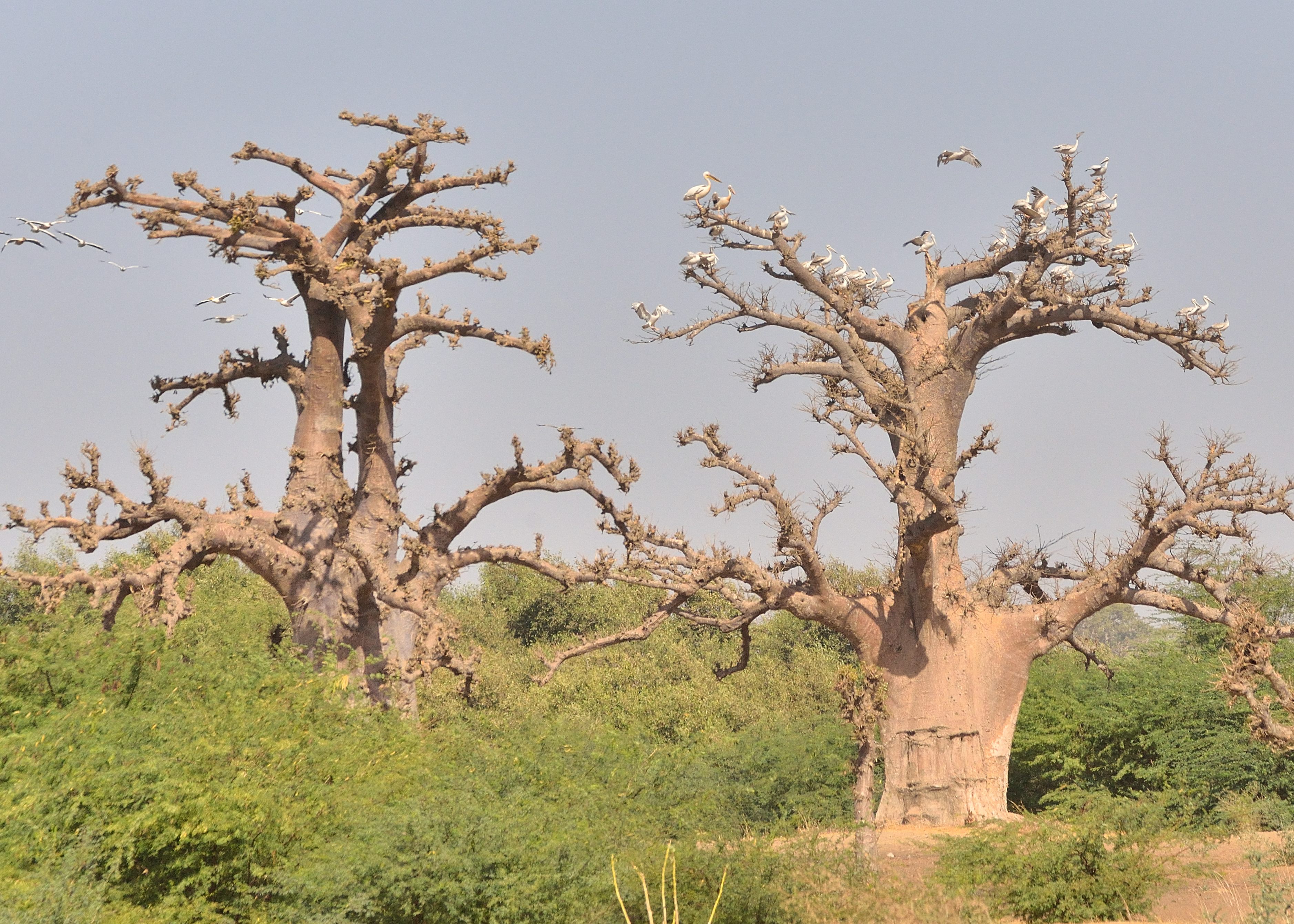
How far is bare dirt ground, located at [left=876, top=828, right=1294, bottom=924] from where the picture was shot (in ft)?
29.6

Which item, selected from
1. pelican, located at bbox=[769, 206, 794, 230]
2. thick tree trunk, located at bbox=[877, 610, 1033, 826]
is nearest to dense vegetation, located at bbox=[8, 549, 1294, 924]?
thick tree trunk, located at bbox=[877, 610, 1033, 826]

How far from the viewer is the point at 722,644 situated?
33.7 metres

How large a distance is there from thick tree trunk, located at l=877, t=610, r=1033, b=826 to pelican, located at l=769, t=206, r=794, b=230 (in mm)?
4929

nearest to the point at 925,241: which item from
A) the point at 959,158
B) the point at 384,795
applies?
the point at 959,158

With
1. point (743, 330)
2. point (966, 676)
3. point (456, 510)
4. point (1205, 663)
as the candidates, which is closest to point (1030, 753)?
point (1205, 663)

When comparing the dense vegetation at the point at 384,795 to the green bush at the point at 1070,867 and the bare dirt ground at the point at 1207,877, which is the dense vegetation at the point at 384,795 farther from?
the bare dirt ground at the point at 1207,877

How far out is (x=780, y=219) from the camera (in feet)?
48.6

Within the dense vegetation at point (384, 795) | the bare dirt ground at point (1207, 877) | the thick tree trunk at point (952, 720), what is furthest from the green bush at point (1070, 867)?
the thick tree trunk at point (952, 720)

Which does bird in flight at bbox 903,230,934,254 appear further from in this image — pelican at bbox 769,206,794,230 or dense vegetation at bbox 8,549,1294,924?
dense vegetation at bbox 8,549,1294,924

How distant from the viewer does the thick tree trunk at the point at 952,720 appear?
1395cm

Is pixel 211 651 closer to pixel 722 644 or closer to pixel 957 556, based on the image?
pixel 957 556

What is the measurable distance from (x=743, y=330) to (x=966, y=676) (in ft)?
16.0

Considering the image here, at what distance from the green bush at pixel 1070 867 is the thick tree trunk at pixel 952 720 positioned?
11.5ft

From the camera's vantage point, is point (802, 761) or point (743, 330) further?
point (802, 761)
